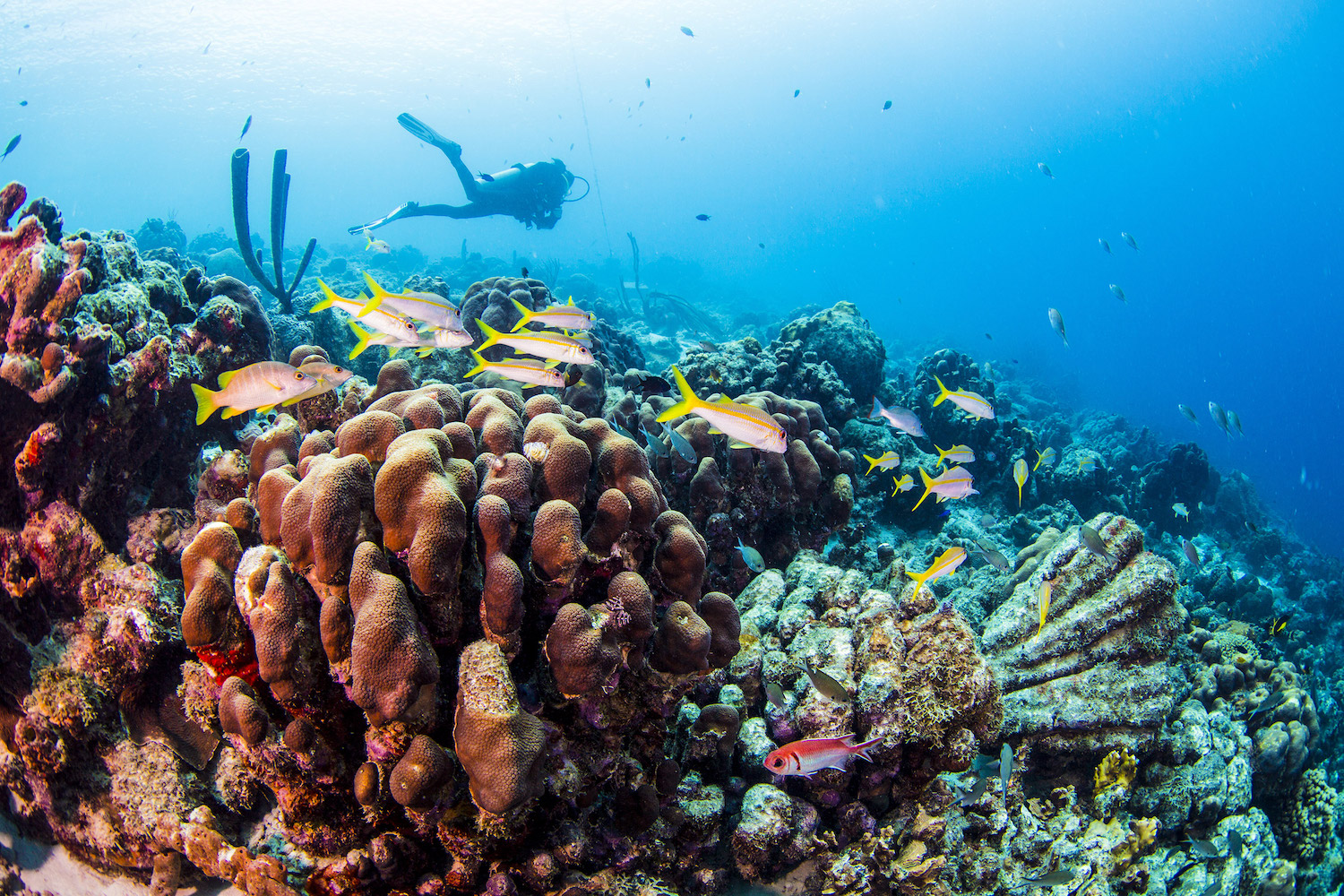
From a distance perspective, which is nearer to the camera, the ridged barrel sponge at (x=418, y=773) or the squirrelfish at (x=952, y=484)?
the ridged barrel sponge at (x=418, y=773)

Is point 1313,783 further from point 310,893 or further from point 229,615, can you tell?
point 229,615

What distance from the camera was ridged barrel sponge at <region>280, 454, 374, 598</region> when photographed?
6.54 feet

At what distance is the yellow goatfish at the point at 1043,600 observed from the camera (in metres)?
4.18

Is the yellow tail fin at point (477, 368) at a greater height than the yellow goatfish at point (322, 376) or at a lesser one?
lesser

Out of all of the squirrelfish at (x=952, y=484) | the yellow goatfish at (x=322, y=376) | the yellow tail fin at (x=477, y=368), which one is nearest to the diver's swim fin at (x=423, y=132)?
the yellow tail fin at (x=477, y=368)

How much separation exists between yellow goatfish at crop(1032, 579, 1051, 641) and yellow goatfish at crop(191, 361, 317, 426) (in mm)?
5214

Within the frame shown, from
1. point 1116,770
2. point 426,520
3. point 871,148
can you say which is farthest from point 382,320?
point 871,148

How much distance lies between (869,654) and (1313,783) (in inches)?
214

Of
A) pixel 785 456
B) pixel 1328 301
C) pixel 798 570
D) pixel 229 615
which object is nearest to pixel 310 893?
pixel 229 615

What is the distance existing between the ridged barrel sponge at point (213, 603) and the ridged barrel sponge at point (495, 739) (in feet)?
3.16

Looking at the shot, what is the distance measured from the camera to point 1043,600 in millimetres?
4180

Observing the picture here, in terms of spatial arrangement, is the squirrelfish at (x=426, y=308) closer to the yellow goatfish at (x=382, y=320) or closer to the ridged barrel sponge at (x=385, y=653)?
the yellow goatfish at (x=382, y=320)

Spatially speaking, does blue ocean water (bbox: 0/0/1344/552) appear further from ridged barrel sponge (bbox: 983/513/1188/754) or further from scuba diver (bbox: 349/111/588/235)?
ridged barrel sponge (bbox: 983/513/1188/754)

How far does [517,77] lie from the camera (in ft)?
233
